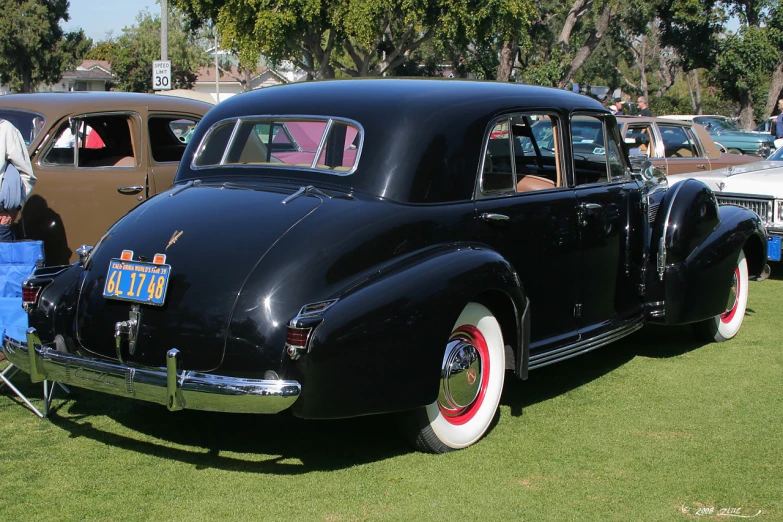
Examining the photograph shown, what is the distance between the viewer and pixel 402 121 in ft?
14.7

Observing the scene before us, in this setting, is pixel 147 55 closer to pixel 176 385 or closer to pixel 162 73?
pixel 162 73

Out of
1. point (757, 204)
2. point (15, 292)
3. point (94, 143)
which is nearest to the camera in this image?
point (15, 292)

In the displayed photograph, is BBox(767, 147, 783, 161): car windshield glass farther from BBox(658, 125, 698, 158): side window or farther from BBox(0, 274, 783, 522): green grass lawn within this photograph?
BBox(0, 274, 783, 522): green grass lawn

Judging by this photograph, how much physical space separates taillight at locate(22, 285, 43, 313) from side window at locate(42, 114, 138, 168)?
3430 millimetres

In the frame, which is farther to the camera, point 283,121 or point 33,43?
point 33,43

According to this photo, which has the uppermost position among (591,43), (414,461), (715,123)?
(591,43)

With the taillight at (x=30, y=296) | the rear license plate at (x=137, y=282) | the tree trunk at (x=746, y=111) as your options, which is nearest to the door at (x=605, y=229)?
the rear license plate at (x=137, y=282)

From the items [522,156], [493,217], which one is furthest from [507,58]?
[493,217]

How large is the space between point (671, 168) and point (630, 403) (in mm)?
7548

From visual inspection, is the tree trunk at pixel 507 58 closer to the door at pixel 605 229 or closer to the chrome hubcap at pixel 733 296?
the chrome hubcap at pixel 733 296

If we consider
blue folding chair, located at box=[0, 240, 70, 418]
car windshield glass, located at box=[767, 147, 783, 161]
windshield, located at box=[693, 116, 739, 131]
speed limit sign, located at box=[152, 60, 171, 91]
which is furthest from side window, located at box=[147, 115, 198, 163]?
windshield, located at box=[693, 116, 739, 131]

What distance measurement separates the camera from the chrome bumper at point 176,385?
11.9 feet

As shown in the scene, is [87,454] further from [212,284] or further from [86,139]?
[86,139]

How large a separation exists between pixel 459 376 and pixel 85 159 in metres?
4.97
